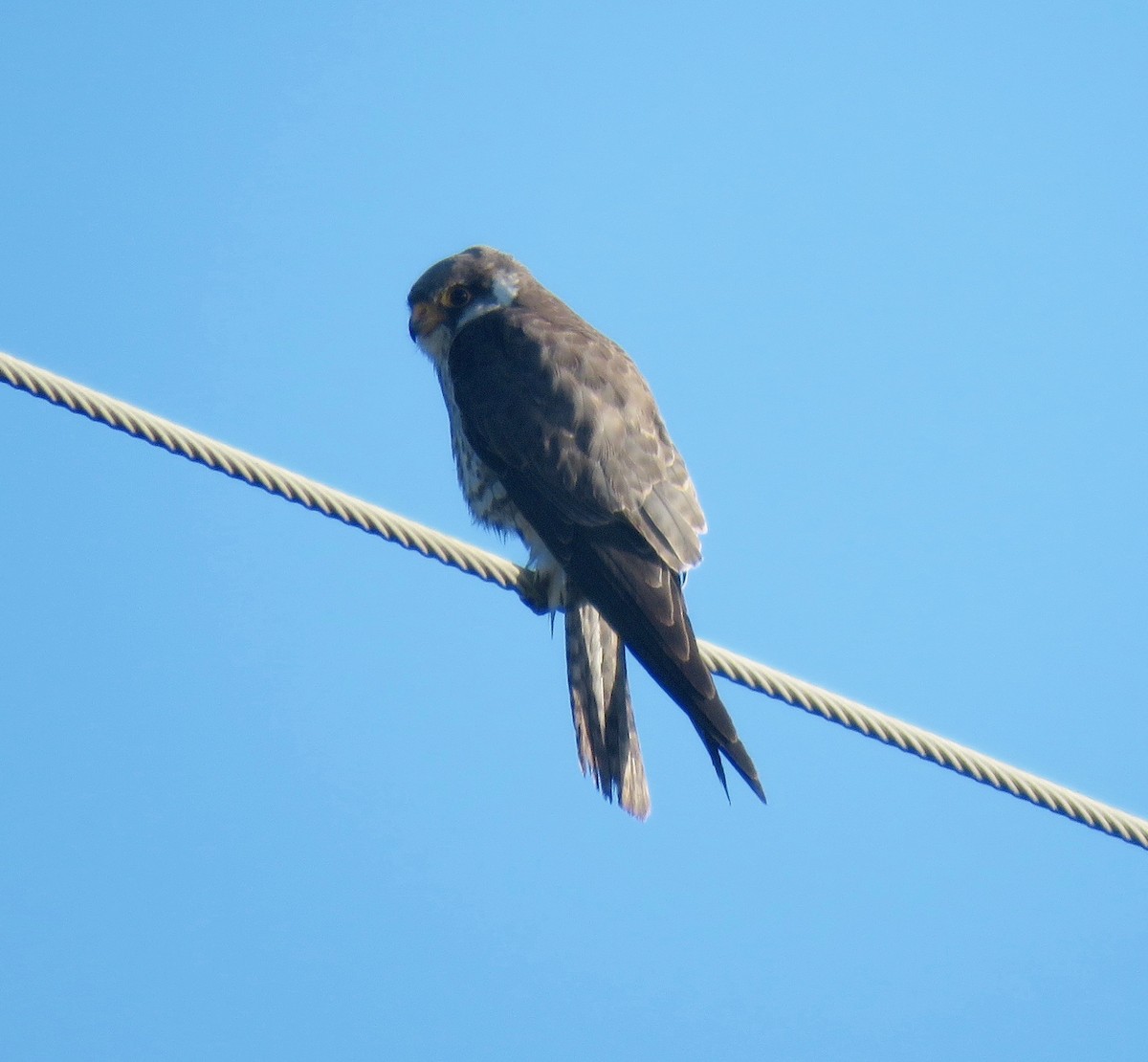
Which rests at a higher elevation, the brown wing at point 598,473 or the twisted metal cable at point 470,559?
the brown wing at point 598,473

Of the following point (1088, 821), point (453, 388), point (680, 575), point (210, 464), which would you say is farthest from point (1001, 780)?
point (453, 388)

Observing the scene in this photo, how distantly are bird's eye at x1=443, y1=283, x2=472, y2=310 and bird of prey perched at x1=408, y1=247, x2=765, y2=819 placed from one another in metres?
0.38

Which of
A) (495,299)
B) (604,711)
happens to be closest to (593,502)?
(604,711)

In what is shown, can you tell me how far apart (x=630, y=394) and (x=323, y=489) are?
60.0 inches

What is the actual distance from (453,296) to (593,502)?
143 centimetres

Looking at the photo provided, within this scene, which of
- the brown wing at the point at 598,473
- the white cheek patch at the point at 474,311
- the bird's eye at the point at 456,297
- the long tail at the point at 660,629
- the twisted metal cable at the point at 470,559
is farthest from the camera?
the bird's eye at the point at 456,297

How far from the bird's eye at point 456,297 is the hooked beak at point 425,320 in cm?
4

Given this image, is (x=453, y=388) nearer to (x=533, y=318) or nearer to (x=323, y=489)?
(x=533, y=318)

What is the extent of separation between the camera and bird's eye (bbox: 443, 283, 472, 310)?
5.08 meters

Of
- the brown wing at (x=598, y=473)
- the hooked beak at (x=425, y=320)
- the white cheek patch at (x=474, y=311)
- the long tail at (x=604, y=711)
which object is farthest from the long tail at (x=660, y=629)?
the hooked beak at (x=425, y=320)

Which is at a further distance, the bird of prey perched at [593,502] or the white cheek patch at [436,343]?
the white cheek patch at [436,343]

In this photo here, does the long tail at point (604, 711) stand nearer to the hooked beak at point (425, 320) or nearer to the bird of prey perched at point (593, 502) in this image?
the bird of prey perched at point (593, 502)

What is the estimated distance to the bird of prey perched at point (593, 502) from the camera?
3.55 meters

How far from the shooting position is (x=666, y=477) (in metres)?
4.02
